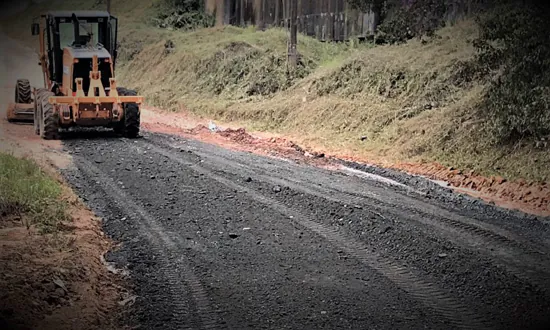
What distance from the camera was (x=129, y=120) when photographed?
1207 centimetres

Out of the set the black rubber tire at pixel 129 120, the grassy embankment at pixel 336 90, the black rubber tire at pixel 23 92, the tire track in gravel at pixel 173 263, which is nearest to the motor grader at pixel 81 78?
the black rubber tire at pixel 129 120

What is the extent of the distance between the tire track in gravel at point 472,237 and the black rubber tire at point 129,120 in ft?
14.2

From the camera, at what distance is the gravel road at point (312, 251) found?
454 cm

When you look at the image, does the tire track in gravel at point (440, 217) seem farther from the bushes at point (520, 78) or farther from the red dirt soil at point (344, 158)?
the bushes at point (520, 78)

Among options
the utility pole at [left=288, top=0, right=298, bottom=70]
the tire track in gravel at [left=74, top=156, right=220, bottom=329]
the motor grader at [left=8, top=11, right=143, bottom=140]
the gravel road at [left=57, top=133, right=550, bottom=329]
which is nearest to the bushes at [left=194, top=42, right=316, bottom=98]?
the utility pole at [left=288, top=0, right=298, bottom=70]

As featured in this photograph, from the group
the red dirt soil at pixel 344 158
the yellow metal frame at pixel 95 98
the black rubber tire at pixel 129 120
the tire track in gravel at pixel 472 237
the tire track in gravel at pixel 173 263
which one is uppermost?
the yellow metal frame at pixel 95 98

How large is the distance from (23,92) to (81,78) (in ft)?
8.31

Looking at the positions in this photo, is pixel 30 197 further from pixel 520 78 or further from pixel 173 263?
pixel 520 78

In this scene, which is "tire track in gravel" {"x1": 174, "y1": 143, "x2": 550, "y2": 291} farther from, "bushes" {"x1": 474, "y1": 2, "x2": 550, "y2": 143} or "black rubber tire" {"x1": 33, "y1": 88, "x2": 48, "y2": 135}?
"black rubber tire" {"x1": 33, "y1": 88, "x2": 48, "y2": 135}

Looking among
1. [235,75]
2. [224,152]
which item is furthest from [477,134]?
[235,75]

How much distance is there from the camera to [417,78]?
43.3 feet

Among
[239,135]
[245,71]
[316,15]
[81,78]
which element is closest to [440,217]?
[239,135]

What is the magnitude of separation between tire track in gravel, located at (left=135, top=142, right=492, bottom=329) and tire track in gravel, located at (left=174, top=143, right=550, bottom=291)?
77cm

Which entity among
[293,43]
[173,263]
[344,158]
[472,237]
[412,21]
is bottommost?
[173,263]
